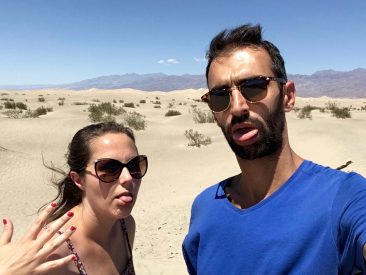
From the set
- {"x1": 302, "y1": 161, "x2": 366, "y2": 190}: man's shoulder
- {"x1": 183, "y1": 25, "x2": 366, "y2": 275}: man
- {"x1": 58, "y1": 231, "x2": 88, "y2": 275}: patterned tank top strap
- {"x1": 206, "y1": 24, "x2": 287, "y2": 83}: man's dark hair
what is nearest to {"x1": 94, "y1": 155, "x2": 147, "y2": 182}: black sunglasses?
{"x1": 58, "y1": 231, "x2": 88, "y2": 275}: patterned tank top strap

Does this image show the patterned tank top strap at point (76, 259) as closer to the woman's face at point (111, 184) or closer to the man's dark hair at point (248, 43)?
the woman's face at point (111, 184)

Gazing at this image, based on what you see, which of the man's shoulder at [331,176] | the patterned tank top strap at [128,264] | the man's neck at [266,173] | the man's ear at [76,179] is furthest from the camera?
the patterned tank top strap at [128,264]

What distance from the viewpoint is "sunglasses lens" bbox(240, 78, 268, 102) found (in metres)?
1.81

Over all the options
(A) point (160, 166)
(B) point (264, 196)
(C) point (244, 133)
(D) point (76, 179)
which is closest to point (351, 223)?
(B) point (264, 196)

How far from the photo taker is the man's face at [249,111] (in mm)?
→ 1757

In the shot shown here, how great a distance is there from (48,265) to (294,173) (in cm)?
120

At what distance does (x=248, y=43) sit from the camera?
189 centimetres

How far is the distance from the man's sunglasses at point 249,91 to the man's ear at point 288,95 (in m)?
0.05

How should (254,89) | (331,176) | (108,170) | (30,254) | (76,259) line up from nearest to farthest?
(331,176) → (30,254) → (254,89) → (76,259) → (108,170)

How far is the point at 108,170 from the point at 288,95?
1325 millimetres

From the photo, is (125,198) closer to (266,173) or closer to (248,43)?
(266,173)

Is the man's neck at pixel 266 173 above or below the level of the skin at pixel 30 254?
above

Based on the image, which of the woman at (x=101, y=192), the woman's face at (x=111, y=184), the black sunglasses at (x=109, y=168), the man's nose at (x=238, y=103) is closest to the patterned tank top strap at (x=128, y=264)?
the woman at (x=101, y=192)

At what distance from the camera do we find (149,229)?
23.7ft
